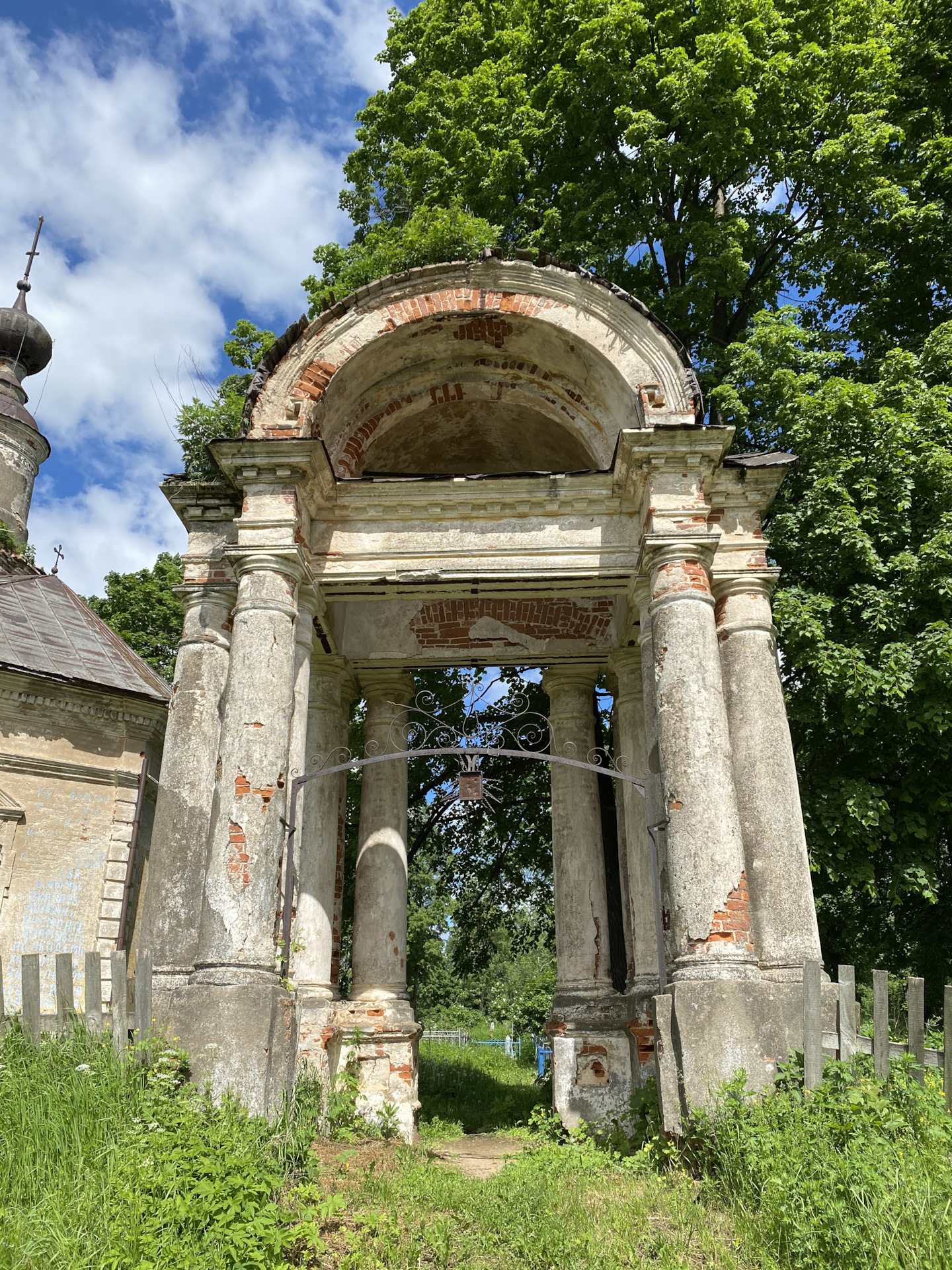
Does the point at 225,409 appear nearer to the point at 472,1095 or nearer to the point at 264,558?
the point at 264,558

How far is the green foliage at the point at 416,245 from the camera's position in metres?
10.7

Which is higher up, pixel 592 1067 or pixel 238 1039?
pixel 238 1039

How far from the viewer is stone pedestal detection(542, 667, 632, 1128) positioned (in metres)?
7.66

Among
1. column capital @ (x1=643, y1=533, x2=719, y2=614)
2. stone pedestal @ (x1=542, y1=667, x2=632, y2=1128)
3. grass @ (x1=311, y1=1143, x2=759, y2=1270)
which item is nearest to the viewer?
grass @ (x1=311, y1=1143, x2=759, y2=1270)

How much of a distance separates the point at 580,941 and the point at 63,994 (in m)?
4.80

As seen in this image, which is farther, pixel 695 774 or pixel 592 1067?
pixel 592 1067

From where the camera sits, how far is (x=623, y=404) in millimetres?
7727

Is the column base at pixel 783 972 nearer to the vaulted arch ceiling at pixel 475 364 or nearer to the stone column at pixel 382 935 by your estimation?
the stone column at pixel 382 935

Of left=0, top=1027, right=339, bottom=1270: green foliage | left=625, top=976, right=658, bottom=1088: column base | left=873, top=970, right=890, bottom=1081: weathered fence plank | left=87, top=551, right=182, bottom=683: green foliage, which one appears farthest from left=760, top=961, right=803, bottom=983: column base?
left=87, top=551, right=182, bottom=683: green foliage

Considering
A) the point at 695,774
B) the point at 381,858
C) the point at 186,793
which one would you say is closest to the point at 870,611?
the point at 695,774

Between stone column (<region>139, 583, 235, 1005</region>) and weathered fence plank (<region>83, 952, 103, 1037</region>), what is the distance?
603 mm

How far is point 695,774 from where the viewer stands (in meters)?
6.17

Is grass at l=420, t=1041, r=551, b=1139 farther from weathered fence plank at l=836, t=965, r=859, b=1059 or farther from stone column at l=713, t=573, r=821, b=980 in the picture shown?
weathered fence plank at l=836, t=965, r=859, b=1059

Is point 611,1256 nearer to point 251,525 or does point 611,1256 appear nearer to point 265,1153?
point 265,1153
